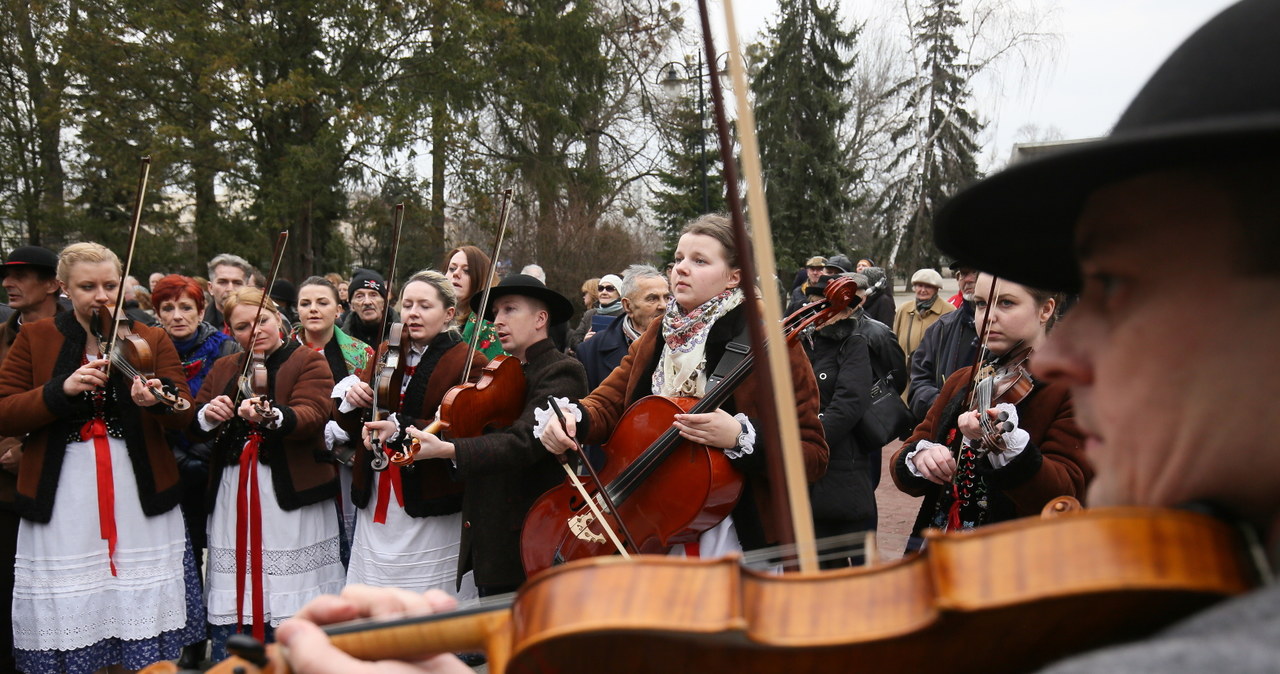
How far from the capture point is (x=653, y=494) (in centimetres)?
336

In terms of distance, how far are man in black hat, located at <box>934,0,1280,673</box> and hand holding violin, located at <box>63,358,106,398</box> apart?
14.6 feet

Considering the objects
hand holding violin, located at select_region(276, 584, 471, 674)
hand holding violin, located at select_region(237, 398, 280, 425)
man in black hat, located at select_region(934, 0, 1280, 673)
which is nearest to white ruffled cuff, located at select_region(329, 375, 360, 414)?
hand holding violin, located at select_region(237, 398, 280, 425)

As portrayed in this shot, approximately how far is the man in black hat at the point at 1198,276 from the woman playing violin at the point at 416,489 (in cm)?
387

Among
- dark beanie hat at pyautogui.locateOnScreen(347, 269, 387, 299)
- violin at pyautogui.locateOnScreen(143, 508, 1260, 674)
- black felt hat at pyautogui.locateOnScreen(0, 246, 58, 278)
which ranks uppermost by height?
black felt hat at pyautogui.locateOnScreen(0, 246, 58, 278)

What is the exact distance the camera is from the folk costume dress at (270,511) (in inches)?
189

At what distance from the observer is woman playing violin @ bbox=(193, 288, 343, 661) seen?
4.79 m

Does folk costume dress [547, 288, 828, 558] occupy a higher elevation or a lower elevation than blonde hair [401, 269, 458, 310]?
lower

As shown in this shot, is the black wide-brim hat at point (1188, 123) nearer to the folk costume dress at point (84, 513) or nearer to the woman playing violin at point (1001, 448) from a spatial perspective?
the woman playing violin at point (1001, 448)

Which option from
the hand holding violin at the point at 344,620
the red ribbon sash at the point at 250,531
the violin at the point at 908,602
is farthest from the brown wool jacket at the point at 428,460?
the violin at the point at 908,602

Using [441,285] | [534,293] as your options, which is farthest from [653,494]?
[441,285]

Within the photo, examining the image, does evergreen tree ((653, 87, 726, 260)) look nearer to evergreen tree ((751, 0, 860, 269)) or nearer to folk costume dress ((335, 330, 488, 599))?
evergreen tree ((751, 0, 860, 269))

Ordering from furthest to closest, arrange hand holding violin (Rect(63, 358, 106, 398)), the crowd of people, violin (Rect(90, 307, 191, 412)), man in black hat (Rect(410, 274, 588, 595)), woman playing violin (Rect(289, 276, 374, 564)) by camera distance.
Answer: woman playing violin (Rect(289, 276, 374, 564)) < violin (Rect(90, 307, 191, 412)) < hand holding violin (Rect(63, 358, 106, 398)) < man in black hat (Rect(410, 274, 588, 595)) < the crowd of people

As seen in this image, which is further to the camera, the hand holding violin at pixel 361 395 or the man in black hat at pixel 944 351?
the man in black hat at pixel 944 351

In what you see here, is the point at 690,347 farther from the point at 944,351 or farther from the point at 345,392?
the point at 944,351
